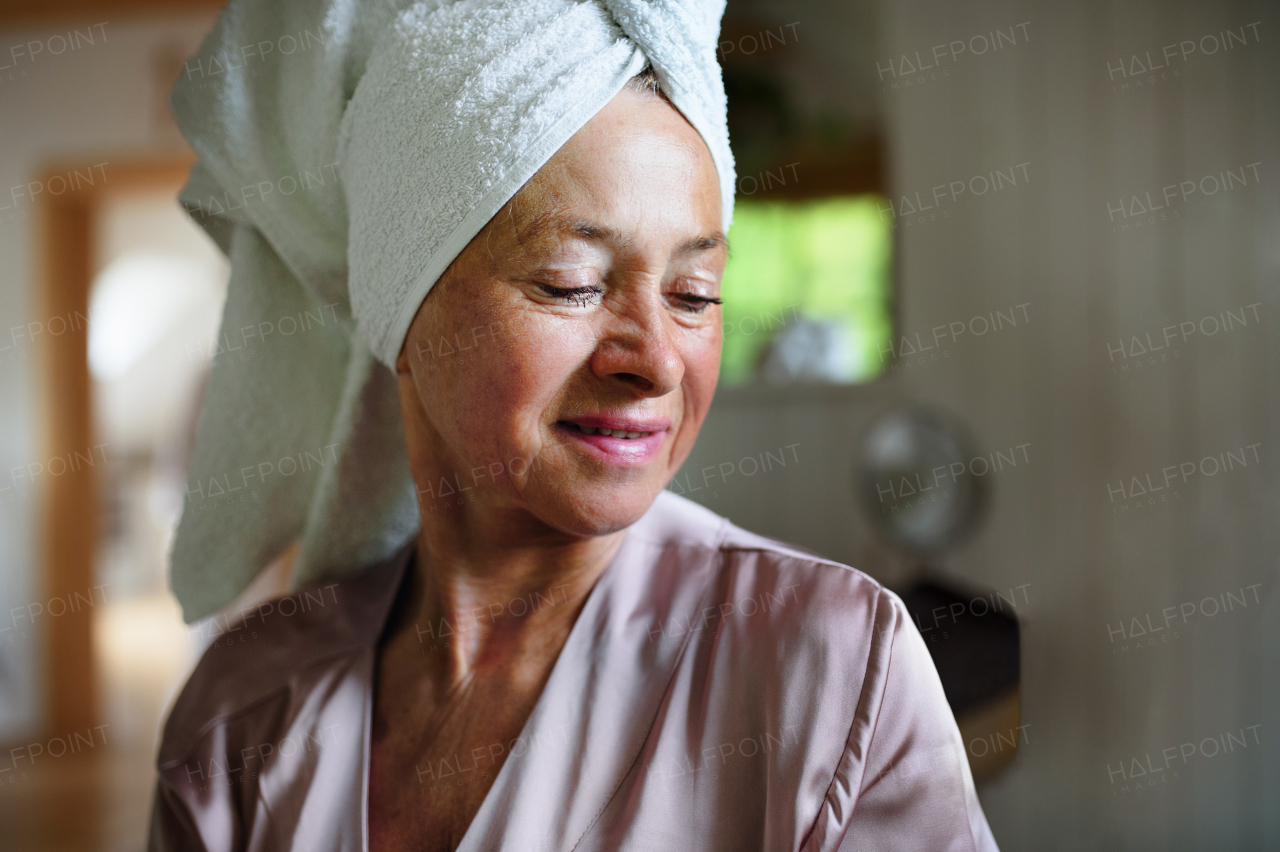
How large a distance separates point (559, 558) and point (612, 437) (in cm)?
12

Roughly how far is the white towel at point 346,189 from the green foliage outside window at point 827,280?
2.79ft

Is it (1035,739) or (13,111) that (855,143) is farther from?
(13,111)

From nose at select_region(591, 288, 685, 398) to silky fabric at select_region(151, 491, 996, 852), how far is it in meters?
0.13

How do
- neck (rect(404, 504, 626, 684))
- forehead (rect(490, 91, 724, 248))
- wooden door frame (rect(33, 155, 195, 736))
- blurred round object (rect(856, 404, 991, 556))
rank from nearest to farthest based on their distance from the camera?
forehead (rect(490, 91, 724, 248)) → neck (rect(404, 504, 626, 684)) → blurred round object (rect(856, 404, 991, 556)) → wooden door frame (rect(33, 155, 195, 736))

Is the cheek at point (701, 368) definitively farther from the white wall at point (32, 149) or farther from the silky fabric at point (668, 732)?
the white wall at point (32, 149)

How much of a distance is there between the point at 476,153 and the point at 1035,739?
1.50 feet

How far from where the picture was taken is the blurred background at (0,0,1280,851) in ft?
1.56

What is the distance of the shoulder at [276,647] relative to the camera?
0.51 meters

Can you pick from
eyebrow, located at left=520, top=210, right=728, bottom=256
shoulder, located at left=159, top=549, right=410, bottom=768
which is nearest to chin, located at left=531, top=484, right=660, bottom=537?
eyebrow, located at left=520, top=210, right=728, bottom=256

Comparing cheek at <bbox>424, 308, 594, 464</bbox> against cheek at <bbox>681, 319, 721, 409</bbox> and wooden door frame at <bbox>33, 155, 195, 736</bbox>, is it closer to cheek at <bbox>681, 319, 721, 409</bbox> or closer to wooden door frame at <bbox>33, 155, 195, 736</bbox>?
cheek at <bbox>681, 319, 721, 409</bbox>

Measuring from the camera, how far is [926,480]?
1.12 metres

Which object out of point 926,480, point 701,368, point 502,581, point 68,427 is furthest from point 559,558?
point 68,427

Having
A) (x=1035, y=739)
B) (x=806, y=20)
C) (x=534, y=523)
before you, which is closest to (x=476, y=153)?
(x=534, y=523)

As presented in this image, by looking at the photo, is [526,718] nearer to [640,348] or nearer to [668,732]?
[668,732]
